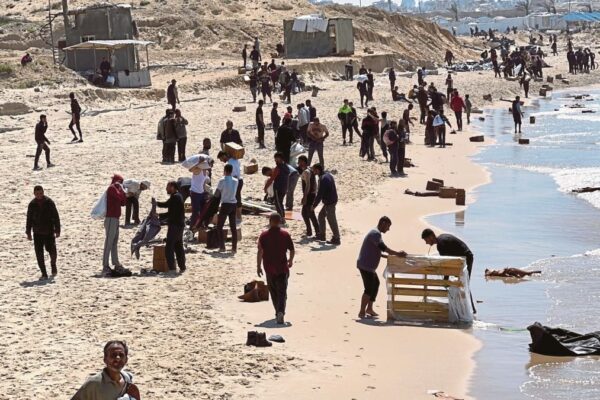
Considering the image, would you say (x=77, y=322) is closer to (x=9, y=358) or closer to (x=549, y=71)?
(x=9, y=358)

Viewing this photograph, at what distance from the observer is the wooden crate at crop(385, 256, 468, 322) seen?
39.7ft

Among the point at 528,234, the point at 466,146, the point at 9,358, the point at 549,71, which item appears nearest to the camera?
the point at 9,358

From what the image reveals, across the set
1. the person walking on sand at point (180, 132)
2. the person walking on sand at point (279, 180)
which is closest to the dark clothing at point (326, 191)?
the person walking on sand at point (279, 180)

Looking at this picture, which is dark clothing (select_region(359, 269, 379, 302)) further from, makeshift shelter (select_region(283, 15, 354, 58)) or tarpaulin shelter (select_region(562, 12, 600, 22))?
tarpaulin shelter (select_region(562, 12, 600, 22))

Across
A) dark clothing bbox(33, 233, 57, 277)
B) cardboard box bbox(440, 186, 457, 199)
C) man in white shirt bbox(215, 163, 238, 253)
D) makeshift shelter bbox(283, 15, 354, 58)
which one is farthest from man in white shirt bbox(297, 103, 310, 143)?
makeshift shelter bbox(283, 15, 354, 58)

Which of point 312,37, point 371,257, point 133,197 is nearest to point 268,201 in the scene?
point 133,197

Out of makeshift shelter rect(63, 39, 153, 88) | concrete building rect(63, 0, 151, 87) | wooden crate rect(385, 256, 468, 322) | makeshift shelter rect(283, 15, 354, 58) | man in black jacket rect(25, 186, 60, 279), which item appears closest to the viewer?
wooden crate rect(385, 256, 468, 322)

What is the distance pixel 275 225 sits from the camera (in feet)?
38.2

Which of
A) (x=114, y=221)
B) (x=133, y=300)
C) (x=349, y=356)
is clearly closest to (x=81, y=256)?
(x=114, y=221)

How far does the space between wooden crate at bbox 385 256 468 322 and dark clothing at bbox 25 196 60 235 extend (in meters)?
3.93

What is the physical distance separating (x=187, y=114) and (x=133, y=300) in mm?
21189

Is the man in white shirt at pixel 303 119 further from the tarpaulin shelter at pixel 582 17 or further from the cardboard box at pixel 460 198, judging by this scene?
the tarpaulin shelter at pixel 582 17

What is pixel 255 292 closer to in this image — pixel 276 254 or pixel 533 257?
pixel 276 254

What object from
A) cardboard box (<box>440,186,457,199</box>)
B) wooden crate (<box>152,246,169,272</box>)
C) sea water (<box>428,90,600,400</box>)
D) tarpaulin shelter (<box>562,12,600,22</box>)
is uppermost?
tarpaulin shelter (<box>562,12,600,22</box>)
